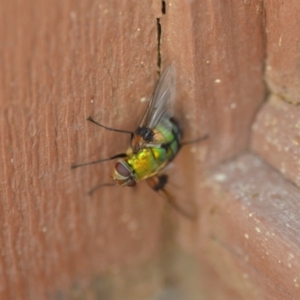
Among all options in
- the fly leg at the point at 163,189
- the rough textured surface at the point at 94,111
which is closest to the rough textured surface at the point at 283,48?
the rough textured surface at the point at 94,111

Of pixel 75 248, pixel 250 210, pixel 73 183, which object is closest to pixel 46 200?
pixel 73 183

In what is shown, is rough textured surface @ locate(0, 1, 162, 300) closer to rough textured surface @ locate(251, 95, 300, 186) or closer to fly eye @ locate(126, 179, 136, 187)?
fly eye @ locate(126, 179, 136, 187)

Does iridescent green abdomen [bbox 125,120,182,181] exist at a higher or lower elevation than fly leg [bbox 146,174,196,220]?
higher

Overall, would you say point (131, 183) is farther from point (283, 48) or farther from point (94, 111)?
point (283, 48)

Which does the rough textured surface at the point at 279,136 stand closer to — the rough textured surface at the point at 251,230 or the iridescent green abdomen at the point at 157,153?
the rough textured surface at the point at 251,230

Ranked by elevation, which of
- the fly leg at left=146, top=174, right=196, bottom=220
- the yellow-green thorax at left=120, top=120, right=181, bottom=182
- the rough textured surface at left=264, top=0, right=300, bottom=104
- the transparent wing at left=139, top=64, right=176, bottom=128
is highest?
the rough textured surface at left=264, top=0, right=300, bottom=104

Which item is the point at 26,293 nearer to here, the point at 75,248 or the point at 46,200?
the point at 75,248

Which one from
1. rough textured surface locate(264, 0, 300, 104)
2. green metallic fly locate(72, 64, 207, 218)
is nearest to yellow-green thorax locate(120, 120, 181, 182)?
green metallic fly locate(72, 64, 207, 218)

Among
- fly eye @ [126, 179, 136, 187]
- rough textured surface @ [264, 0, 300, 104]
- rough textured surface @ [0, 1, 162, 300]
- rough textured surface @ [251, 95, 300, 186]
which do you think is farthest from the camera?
fly eye @ [126, 179, 136, 187]
